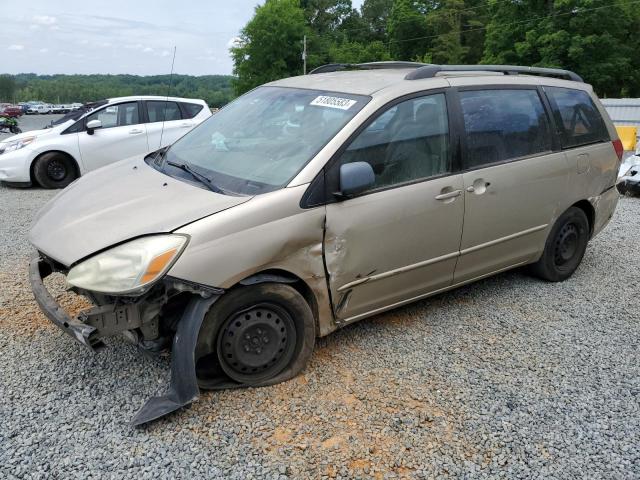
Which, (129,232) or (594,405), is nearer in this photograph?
(129,232)

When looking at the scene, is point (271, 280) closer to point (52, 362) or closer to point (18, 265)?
point (52, 362)

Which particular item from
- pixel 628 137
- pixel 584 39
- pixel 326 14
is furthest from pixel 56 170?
pixel 326 14

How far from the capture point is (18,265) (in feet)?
16.5

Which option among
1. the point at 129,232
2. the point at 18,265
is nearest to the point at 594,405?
the point at 129,232

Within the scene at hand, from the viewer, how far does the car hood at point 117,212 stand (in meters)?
2.82

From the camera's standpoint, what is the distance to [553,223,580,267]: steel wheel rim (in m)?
4.68

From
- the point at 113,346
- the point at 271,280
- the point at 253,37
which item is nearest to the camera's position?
the point at 271,280

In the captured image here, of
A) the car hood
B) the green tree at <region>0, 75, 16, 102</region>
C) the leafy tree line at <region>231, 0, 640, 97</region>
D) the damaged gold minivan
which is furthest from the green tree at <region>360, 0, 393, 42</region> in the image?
the car hood

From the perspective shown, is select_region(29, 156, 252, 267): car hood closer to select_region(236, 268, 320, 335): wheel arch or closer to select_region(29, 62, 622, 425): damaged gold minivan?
select_region(29, 62, 622, 425): damaged gold minivan

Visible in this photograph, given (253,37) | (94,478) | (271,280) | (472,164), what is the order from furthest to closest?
(253,37) < (472,164) < (271,280) < (94,478)

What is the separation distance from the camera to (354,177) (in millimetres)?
3105

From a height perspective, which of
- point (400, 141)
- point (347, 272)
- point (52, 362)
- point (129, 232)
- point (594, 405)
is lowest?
point (594, 405)

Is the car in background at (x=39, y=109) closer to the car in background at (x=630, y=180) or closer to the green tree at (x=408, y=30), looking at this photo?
the green tree at (x=408, y=30)

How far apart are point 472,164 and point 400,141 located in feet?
2.08
